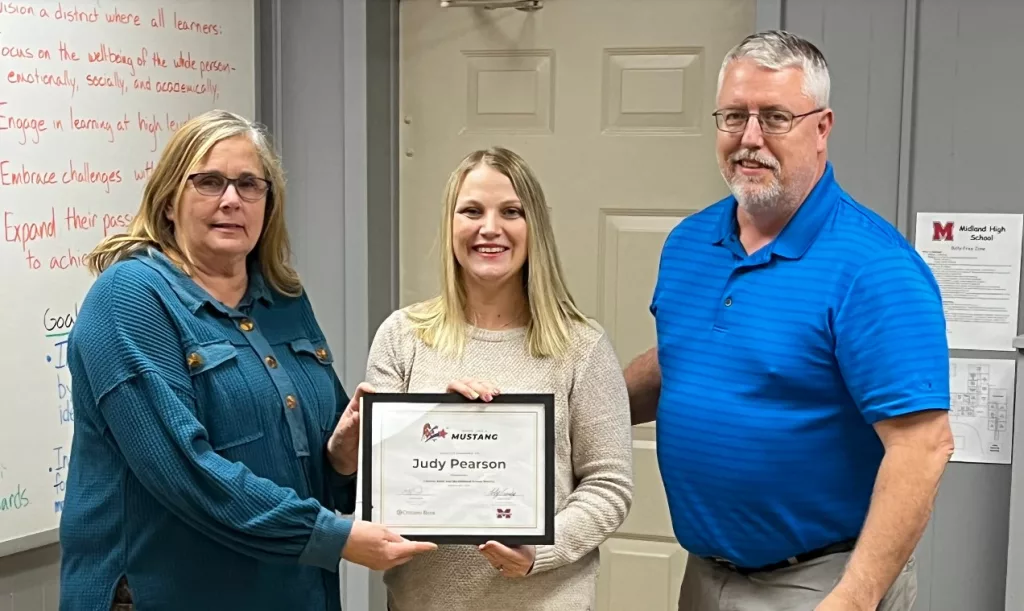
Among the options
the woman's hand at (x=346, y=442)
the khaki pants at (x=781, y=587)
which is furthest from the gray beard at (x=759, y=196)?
the woman's hand at (x=346, y=442)

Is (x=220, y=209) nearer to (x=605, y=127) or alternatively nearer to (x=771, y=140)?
(x=771, y=140)

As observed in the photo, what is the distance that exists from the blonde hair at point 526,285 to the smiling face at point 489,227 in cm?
1

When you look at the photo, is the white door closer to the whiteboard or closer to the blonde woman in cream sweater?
the whiteboard

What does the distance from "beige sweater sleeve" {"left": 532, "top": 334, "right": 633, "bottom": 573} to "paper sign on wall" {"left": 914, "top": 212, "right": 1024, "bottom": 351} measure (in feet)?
3.43

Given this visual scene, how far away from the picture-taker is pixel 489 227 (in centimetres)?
170

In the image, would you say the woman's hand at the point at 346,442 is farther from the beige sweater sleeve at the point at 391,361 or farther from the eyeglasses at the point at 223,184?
the eyeglasses at the point at 223,184

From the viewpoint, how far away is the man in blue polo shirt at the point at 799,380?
1.53 m

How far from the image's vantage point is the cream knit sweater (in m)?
1.67

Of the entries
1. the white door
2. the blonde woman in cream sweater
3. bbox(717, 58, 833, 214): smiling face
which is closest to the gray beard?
bbox(717, 58, 833, 214): smiling face

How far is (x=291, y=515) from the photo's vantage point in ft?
5.14

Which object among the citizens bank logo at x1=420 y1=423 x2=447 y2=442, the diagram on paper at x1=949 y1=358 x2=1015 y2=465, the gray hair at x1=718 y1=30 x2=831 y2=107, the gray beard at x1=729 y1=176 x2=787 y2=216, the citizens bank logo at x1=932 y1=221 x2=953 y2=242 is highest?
the gray hair at x1=718 y1=30 x2=831 y2=107

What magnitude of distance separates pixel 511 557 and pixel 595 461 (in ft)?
0.73

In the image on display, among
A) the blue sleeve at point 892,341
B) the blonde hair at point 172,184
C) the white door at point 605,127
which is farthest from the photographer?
the white door at point 605,127

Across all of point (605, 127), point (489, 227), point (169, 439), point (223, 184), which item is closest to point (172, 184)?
point (223, 184)
